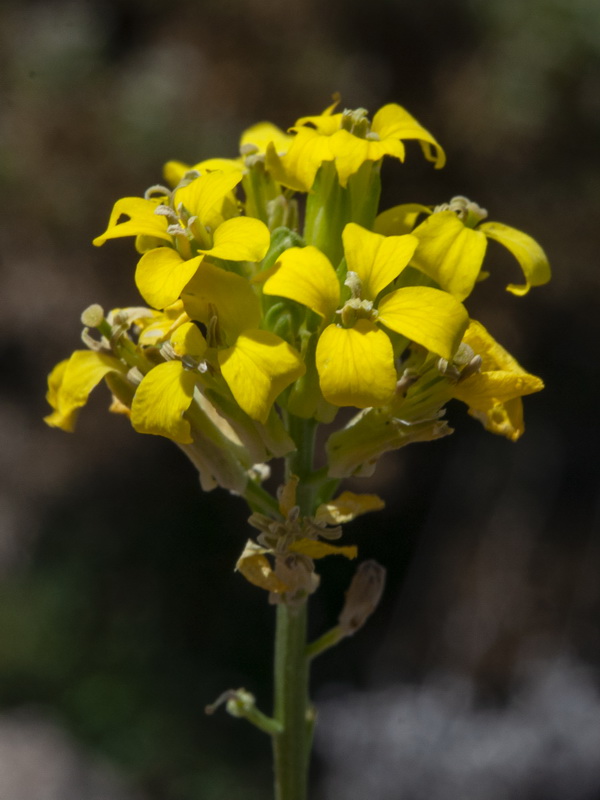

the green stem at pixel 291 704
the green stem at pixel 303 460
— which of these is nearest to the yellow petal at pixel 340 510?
the green stem at pixel 303 460

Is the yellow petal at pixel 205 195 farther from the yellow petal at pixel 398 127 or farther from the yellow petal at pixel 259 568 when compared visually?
the yellow petal at pixel 259 568

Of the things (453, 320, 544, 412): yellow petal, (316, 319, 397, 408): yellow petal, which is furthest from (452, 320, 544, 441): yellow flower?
(316, 319, 397, 408): yellow petal

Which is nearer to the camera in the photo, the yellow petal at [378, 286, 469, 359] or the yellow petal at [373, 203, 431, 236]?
the yellow petal at [378, 286, 469, 359]

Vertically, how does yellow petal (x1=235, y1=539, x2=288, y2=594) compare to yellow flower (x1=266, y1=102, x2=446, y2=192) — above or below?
below

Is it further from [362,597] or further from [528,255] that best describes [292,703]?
[528,255]

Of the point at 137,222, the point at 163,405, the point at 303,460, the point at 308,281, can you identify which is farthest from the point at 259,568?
the point at 137,222

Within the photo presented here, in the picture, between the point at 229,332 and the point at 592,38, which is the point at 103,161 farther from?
the point at 229,332

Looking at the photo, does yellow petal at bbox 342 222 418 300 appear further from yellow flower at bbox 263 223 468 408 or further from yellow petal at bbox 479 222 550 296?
yellow petal at bbox 479 222 550 296
